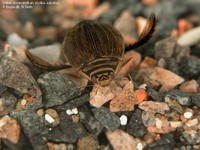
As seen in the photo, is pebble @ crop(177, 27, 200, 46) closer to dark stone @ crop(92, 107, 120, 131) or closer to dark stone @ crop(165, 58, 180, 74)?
dark stone @ crop(165, 58, 180, 74)

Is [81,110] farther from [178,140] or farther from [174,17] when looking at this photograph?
[174,17]

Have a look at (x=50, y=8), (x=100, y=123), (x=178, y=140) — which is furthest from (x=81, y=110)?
(x=50, y=8)

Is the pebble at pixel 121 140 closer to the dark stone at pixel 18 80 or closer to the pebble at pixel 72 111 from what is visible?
the pebble at pixel 72 111

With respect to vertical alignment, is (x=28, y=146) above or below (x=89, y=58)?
below

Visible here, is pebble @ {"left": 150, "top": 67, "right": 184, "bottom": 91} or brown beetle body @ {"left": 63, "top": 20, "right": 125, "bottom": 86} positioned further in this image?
pebble @ {"left": 150, "top": 67, "right": 184, "bottom": 91}

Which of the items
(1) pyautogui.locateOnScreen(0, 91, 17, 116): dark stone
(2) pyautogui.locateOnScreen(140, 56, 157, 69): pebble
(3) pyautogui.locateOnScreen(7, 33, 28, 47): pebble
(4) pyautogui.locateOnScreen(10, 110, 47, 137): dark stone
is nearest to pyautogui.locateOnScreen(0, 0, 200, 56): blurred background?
(3) pyautogui.locateOnScreen(7, 33, 28, 47): pebble

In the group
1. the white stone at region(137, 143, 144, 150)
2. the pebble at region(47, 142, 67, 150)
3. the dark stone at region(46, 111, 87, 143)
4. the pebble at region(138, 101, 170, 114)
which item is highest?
the pebble at region(138, 101, 170, 114)
